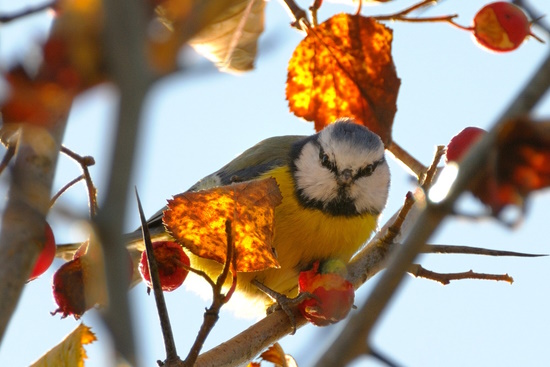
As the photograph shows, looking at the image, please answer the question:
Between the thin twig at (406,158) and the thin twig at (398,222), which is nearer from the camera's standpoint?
the thin twig at (398,222)

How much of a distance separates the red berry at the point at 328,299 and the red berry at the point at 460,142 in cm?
47

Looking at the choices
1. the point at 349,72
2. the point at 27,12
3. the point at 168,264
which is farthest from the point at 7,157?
the point at 349,72

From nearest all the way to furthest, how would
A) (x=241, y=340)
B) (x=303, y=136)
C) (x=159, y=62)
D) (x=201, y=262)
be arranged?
(x=159, y=62), (x=241, y=340), (x=201, y=262), (x=303, y=136)

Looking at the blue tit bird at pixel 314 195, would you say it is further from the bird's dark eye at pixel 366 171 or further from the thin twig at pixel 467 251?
the thin twig at pixel 467 251

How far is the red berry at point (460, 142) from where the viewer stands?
192 cm

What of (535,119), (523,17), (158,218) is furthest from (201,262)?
(535,119)

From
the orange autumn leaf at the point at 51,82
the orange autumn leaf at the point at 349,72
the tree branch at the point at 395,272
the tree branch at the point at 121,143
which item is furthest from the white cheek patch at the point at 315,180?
the tree branch at the point at 121,143

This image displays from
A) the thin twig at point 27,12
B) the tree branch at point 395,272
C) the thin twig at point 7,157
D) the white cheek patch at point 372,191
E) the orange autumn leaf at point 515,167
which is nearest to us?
the tree branch at point 395,272

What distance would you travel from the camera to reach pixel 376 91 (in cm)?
245

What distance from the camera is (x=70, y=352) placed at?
76.1 inches

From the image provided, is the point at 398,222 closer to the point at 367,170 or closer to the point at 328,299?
the point at 328,299

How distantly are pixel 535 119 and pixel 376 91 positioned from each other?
1531mm

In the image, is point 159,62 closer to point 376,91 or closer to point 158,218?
point 376,91

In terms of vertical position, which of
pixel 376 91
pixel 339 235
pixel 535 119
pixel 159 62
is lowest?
pixel 339 235
